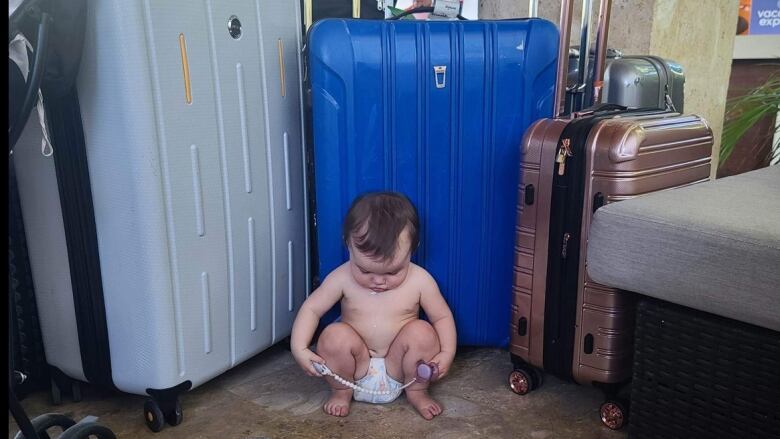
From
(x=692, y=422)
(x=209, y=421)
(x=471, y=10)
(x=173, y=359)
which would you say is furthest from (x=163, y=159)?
(x=471, y=10)

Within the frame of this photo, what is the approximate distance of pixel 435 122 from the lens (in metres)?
1.32

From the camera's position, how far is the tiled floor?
3.84 feet

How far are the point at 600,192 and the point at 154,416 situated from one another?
90cm

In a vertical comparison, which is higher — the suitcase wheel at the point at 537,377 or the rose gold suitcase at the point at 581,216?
the rose gold suitcase at the point at 581,216

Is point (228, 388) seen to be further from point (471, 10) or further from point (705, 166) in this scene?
point (471, 10)

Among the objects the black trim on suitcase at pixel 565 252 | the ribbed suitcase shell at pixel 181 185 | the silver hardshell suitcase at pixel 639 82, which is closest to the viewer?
the ribbed suitcase shell at pixel 181 185

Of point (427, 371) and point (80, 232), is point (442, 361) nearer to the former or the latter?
point (427, 371)

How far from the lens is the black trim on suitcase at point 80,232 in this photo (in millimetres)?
1074

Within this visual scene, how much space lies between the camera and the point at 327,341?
4.06 ft

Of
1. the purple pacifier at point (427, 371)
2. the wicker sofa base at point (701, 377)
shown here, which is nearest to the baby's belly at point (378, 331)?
the purple pacifier at point (427, 371)

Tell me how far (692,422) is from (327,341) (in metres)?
0.64

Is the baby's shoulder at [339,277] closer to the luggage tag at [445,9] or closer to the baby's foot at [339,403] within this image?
the baby's foot at [339,403]

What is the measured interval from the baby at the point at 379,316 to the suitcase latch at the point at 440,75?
244 mm

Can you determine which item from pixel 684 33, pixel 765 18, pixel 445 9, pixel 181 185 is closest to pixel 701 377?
pixel 181 185
